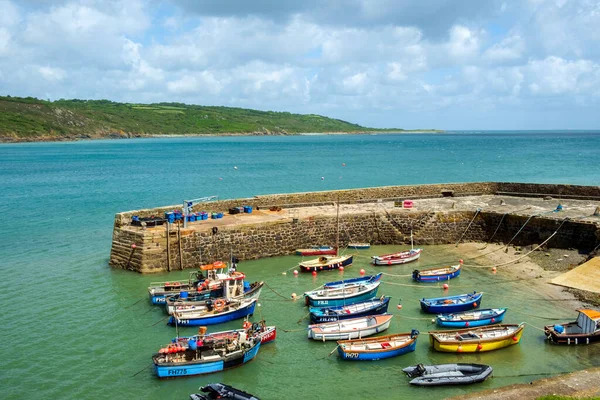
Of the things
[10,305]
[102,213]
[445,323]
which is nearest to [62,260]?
[10,305]

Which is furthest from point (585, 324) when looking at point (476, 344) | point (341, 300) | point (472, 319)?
point (341, 300)

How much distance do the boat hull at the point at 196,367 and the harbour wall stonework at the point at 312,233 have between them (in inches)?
438

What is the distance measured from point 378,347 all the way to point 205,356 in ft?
19.9

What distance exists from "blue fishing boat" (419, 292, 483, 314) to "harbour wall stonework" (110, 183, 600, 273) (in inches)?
402

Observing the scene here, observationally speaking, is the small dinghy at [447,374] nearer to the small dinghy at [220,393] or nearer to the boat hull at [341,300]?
the small dinghy at [220,393]

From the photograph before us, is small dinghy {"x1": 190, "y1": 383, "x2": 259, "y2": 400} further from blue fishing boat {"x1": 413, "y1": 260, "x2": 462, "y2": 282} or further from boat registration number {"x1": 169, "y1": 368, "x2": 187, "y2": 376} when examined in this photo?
blue fishing boat {"x1": 413, "y1": 260, "x2": 462, "y2": 282}

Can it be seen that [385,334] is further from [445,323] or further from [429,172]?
[429,172]

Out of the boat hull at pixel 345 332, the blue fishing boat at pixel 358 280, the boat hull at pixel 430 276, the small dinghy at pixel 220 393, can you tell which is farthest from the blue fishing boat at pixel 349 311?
the small dinghy at pixel 220 393

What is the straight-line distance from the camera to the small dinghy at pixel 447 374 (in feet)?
Result: 51.5

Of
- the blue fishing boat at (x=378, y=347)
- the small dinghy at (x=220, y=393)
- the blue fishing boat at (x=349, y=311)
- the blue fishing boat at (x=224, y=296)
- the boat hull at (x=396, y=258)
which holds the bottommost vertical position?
the small dinghy at (x=220, y=393)

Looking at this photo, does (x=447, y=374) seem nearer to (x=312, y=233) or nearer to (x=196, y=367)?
(x=196, y=367)

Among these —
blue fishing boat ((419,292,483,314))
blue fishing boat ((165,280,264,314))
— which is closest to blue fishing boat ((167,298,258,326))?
blue fishing boat ((165,280,264,314))

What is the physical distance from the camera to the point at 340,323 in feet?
65.5

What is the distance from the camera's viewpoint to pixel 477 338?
60.4ft
